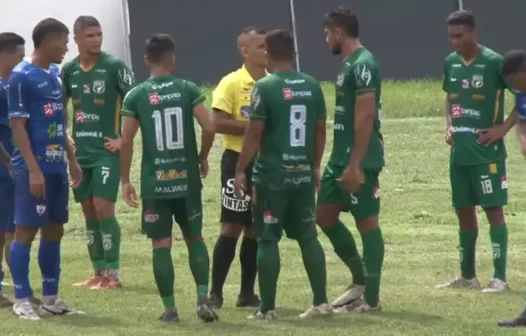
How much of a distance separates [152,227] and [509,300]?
3.02 m

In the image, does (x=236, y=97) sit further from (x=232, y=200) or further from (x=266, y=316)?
(x=266, y=316)

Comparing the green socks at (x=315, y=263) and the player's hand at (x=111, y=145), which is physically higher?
the player's hand at (x=111, y=145)

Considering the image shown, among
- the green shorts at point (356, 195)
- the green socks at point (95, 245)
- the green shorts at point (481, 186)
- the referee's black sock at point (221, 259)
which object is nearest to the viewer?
the green shorts at point (356, 195)

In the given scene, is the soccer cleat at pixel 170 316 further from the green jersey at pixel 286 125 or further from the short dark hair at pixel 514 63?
the short dark hair at pixel 514 63

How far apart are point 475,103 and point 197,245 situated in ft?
9.52

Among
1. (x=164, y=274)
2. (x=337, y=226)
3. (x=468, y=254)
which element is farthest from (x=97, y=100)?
(x=468, y=254)

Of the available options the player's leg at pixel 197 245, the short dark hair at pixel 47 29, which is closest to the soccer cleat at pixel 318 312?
the player's leg at pixel 197 245

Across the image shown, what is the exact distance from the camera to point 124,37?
92.0 feet

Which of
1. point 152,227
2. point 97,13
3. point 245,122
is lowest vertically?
point 152,227

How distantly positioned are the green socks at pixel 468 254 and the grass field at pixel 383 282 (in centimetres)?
31

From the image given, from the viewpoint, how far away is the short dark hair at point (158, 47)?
30.8 feet

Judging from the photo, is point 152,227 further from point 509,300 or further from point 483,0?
point 483,0

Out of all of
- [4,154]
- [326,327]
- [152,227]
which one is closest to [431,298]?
[326,327]

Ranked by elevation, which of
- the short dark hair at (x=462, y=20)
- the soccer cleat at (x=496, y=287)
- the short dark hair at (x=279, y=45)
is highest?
the short dark hair at (x=462, y=20)
